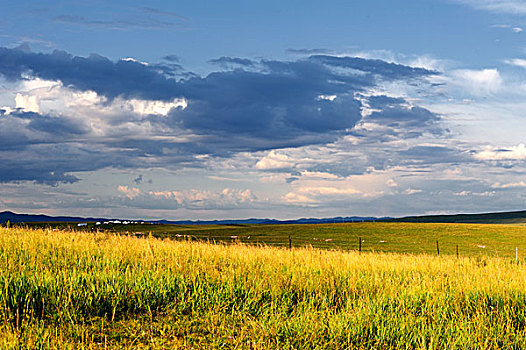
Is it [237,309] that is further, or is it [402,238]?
[402,238]

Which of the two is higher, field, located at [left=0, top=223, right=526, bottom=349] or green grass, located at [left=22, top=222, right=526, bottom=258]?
field, located at [left=0, top=223, right=526, bottom=349]

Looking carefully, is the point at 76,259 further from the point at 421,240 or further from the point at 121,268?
the point at 421,240

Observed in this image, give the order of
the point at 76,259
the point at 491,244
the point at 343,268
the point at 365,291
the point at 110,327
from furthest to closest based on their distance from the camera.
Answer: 1. the point at 491,244
2. the point at 343,268
3. the point at 76,259
4. the point at 365,291
5. the point at 110,327

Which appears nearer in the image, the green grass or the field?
the field

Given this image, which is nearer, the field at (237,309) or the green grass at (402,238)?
the field at (237,309)

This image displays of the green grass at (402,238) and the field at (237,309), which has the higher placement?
the field at (237,309)

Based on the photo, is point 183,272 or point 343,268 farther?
point 343,268

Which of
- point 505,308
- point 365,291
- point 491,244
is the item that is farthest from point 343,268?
point 491,244

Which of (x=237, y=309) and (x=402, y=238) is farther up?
(x=237, y=309)

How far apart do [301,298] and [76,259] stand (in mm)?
5880

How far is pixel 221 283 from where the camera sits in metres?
10.3

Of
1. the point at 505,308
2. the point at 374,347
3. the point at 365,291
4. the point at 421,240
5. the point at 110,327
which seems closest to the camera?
the point at 374,347

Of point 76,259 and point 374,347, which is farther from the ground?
point 76,259

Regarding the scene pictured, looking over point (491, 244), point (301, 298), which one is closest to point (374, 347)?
point (301, 298)
